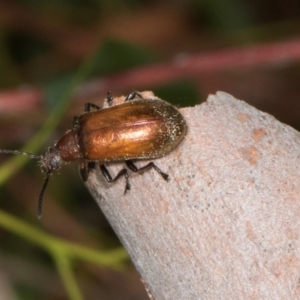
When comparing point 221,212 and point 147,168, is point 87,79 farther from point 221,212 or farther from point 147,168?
point 221,212

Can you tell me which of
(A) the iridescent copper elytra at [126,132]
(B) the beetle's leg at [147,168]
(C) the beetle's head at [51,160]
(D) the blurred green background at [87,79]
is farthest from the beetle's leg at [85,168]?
(D) the blurred green background at [87,79]

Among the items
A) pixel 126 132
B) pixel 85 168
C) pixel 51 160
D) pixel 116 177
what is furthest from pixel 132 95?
pixel 51 160

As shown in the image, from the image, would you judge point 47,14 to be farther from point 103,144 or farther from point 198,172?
point 198,172

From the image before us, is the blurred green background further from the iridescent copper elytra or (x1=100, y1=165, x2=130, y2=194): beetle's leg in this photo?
(x1=100, y1=165, x2=130, y2=194): beetle's leg

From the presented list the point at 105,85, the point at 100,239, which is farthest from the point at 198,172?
the point at 100,239

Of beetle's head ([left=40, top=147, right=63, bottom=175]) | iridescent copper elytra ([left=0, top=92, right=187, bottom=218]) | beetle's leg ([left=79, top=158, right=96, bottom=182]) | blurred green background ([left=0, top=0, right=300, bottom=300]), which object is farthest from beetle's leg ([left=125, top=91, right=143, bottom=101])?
blurred green background ([left=0, top=0, right=300, bottom=300])

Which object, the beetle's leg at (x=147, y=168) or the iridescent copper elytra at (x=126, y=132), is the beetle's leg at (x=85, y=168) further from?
the beetle's leg at (x=147, y=168)
